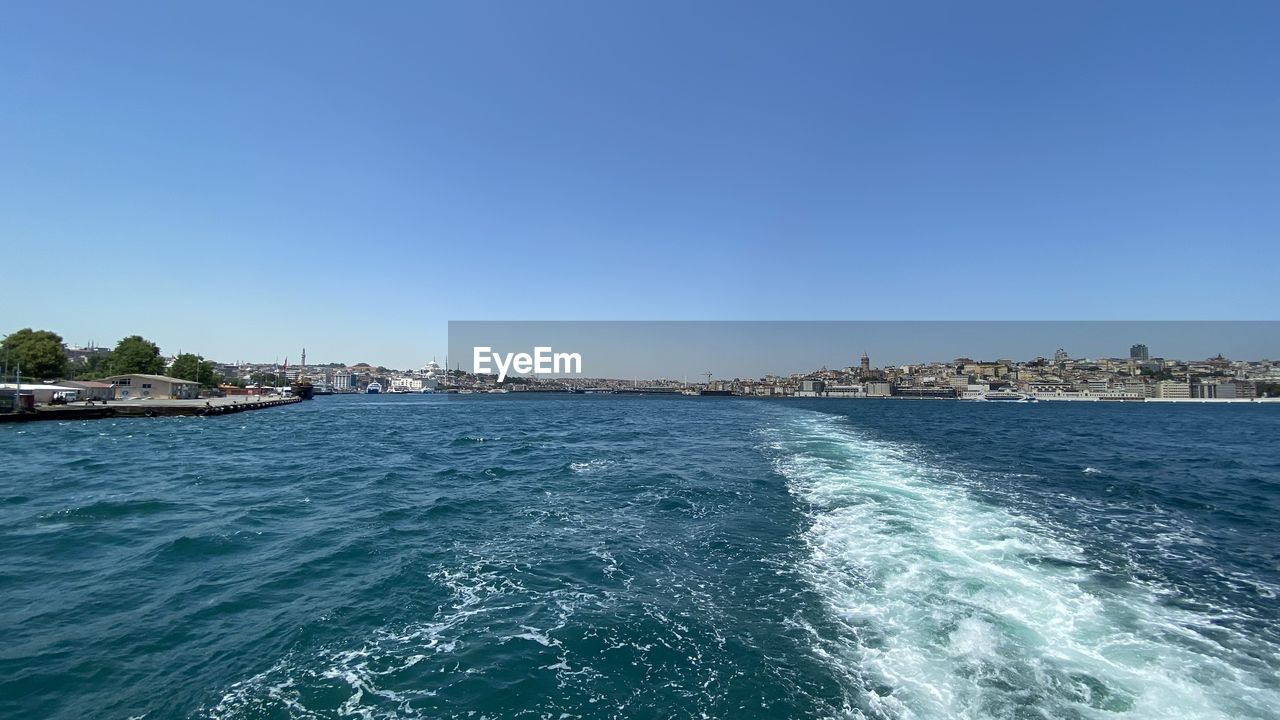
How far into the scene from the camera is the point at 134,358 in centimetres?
6481

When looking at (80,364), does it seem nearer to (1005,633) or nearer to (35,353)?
(35,353)

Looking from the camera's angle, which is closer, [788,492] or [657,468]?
[788,492]

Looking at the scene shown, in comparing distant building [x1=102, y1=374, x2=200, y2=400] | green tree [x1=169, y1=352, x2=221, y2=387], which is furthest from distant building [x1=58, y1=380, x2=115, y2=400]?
green tree [x1=169, y1=352, x2=221, y2=387]

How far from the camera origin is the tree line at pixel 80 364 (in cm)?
5244

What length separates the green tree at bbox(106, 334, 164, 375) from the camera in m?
64.5

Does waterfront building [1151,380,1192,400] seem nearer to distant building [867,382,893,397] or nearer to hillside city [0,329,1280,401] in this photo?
hillside city [0,329,1280,401]

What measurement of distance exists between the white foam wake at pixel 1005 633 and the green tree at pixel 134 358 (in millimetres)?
87462

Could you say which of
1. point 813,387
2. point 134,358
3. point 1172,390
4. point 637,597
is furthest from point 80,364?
point 1172,390

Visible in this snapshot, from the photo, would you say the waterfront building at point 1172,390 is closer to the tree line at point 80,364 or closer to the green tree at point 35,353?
the tree line at point 80,364

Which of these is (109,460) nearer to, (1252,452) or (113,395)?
(113,395)

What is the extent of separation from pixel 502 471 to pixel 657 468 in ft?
18.3

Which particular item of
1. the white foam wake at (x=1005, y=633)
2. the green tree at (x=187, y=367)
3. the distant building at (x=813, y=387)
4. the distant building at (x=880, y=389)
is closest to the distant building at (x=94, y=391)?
the green tree at (x=187, y=367)

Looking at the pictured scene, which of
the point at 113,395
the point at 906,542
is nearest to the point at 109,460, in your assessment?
the point at 906,542

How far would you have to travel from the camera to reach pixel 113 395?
52875 millimetres
